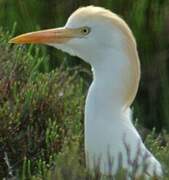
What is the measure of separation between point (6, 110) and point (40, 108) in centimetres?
27

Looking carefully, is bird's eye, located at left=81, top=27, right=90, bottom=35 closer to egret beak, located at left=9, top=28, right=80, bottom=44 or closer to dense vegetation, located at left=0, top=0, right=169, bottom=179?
egret beak, located at left=9, top=28, right=80, bottom=44

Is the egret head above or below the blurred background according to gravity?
above

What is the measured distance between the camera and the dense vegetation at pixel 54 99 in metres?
4.94

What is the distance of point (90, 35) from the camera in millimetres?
4727

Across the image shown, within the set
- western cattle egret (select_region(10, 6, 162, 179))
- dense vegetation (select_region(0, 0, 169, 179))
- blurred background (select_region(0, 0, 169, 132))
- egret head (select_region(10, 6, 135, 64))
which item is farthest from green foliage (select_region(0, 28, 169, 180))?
blurred background (select_region(0, 0, 169, 132))

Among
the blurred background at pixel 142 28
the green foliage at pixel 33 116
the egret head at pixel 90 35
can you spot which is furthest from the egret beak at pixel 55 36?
the blurred background at pixel 142 28

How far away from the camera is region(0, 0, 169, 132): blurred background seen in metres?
7.23

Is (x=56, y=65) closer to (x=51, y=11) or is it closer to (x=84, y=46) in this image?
(x=51, y=11)

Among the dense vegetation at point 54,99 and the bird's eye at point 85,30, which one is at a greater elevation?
the bird's eye at point 85,30

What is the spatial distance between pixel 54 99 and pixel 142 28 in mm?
A: 2127

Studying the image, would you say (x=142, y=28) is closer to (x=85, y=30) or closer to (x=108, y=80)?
(x=85, y=30)

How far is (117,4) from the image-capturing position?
745 cm

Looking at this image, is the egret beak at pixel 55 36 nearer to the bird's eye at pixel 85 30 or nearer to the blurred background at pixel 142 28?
the bird's eye at pixel 85 30

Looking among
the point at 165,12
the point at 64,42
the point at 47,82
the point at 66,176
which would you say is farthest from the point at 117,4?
the point at 66,176
